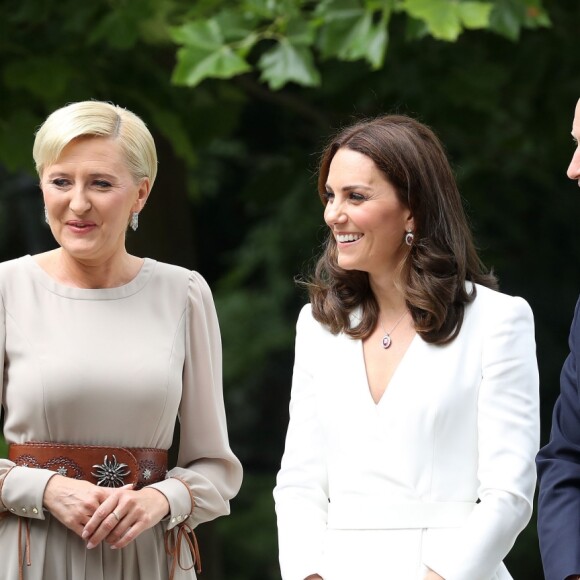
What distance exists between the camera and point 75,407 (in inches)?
151

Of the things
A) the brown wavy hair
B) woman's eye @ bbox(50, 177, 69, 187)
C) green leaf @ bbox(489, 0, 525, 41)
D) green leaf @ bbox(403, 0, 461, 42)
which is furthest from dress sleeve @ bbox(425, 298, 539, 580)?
green leaf @ bbox(489, 0, 525, 41)

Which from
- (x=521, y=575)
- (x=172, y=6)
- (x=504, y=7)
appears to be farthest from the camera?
(x=521, y=575)

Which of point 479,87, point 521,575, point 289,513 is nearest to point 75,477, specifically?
point 289,513

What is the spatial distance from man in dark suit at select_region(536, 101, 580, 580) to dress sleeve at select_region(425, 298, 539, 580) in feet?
0.14

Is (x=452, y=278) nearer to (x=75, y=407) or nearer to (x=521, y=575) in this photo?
(x=75, y=407)

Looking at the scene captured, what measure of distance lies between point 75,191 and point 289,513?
984 mm

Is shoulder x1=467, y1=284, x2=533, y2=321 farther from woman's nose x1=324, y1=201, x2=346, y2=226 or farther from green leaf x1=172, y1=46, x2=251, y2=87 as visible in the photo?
green leaf x1=172, y1=46, x2=251, y2=87

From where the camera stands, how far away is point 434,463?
12.1 feet

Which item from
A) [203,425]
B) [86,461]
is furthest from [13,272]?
[203,425]

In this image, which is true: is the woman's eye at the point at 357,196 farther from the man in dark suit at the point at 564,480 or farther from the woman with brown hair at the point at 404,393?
the man in dark suit at the point at 564,480

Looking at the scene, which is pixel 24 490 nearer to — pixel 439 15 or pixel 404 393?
pixel 404 393

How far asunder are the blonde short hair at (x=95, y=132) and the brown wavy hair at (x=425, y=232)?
0.50 m

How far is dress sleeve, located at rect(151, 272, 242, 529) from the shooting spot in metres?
4.02

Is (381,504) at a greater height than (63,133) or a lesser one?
lesser
